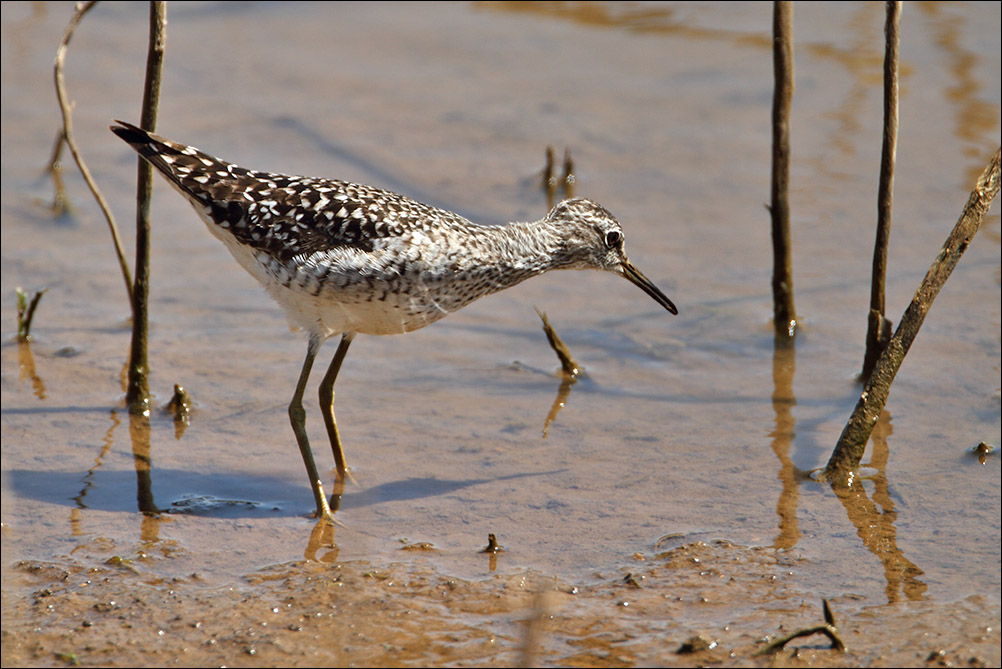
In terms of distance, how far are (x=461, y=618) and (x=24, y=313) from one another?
4472mm

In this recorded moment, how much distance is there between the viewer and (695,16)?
1340 cm

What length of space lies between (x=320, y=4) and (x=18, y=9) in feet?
11.2

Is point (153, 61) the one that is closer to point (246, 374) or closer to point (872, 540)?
point (246, 374)

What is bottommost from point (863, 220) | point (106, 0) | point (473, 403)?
point (473, 403)

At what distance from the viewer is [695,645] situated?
15.1 feet

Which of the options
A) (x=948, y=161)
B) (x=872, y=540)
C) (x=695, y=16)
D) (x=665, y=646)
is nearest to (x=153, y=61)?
(x=665, y=646)

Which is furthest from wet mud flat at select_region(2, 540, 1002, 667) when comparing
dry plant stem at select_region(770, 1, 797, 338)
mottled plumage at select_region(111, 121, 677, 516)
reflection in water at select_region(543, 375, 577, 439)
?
dry plant stem at select_region(770, 1, 797, 338)

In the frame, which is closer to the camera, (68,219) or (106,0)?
(68,219)

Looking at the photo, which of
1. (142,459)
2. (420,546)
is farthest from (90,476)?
(420,546)

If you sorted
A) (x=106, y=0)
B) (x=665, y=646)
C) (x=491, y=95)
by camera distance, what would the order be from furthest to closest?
(x=106, y=0) → (x=491, y=95) → (x=665, y=646)

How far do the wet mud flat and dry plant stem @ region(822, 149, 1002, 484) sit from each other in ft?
3.07

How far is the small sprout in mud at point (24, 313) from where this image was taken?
24.9ft

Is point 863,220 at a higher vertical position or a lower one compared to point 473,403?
higher

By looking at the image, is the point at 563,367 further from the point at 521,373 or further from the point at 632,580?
the point at 632,580
